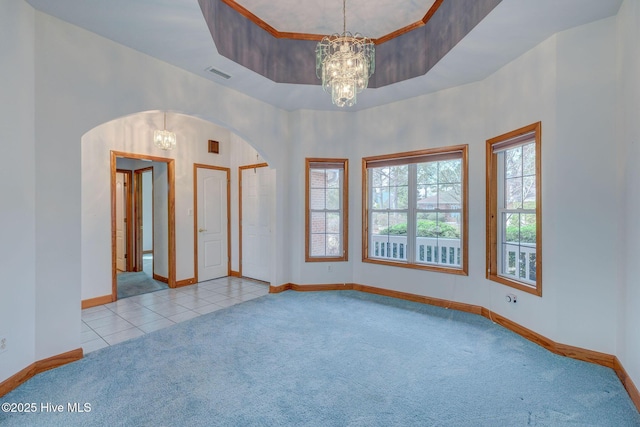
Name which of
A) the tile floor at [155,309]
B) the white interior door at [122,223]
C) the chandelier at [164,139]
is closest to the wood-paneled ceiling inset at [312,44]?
the chandelier at [164,139]

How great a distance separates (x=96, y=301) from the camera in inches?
166

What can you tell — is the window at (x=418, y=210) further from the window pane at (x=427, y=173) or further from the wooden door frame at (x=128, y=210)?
the wooden door frame at (x=128, y=210)

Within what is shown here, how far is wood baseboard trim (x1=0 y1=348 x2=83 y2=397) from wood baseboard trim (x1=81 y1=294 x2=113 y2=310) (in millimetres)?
1783

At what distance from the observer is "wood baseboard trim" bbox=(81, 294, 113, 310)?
4102mm

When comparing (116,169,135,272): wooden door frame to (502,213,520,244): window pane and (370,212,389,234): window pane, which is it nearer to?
(370,212,389,234): window pane

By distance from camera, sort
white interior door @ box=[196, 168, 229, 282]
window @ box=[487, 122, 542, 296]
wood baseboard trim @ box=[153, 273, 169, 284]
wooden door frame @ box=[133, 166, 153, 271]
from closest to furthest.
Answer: window @ box=[487, 122, 542, 296] < wood baseboard trim @ box=[153, 273, 169, 284] < white interior door @ box=[196, 168, 229, 282] < wooden door frame @ box=[133, 166, 153, 271]

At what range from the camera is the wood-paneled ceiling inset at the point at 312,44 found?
2877 millimetres

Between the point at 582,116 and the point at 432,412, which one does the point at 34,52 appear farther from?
the point at 582,116

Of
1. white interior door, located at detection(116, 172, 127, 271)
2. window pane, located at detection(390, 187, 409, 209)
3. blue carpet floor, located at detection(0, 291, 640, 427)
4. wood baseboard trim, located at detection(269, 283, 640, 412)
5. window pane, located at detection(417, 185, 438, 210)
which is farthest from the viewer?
white interior door, located at detection(116, 172, 127, 271)

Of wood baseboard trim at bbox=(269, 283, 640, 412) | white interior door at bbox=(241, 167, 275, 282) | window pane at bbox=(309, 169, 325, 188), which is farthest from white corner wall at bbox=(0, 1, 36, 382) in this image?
window pane at bbox=(309, 169, 325, 188)

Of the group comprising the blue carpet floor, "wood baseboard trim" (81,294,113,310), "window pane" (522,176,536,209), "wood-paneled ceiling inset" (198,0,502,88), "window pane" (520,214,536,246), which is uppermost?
"wood-paneled ceiling inset" (198,0,502,88)

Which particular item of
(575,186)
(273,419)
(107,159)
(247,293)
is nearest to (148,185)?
(107,159)

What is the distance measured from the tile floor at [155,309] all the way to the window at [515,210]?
333 centimetres

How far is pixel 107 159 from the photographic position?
14.2 ft
